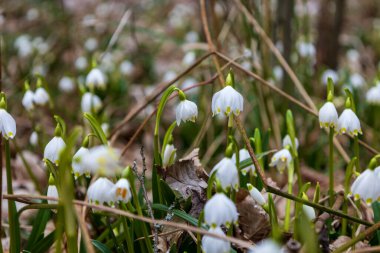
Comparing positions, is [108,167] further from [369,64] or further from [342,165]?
[369,64]

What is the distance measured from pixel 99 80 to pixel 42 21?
4.03 metres

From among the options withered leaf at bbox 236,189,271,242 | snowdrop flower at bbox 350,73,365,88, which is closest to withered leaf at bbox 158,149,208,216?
withered leaf at bbox 236,189,271,242

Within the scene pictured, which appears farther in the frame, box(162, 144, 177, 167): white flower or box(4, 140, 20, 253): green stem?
box(162, 144, 177, 167): white flower

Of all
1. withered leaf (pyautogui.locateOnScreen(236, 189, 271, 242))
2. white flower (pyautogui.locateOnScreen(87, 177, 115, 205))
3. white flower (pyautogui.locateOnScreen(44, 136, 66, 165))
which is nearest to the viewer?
white flower (pyautogui.locateOnScreen(87, 177, 115, 205))

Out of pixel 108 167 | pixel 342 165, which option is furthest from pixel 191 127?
→ pixel 108 167

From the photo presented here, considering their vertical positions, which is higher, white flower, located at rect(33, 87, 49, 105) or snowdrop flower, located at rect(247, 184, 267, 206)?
white flower, located at rect(33, 87, 49, 105)

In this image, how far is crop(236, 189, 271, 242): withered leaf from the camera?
1844mm

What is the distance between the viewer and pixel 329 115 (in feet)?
6.16

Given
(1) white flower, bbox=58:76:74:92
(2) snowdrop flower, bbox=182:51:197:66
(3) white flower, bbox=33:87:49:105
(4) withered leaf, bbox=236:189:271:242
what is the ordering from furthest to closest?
(1) white flower, bbox=58:76:74:92
(2) snowdrop flower, bbox=182:51:197:66
(3) white flower, bbox=33:87:49:105
(4) withered leaf, bbox=236:189:271:242

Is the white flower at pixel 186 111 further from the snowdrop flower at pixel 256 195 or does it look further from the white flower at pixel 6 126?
the white flower at pixel 6 126

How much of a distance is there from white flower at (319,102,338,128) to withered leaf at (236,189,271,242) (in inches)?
13.3

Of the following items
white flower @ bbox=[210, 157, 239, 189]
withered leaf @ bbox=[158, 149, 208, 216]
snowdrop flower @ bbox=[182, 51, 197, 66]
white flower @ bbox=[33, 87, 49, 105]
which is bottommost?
white flower @ bbox=[210, 157, 239, 189]

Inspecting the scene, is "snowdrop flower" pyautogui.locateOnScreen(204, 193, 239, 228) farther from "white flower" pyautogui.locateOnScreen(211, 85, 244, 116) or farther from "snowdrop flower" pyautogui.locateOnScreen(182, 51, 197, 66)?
"snowdrop flower" pyautogui.locateOnScreen(182, 51, 197, 66)

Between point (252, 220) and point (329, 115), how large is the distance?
1.34 feet
